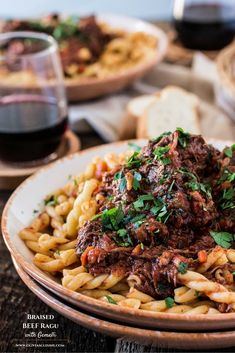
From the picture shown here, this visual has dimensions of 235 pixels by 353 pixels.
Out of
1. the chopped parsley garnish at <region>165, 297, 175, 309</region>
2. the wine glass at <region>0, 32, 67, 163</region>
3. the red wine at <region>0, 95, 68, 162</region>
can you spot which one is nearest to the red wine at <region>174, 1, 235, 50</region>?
the wine glass at <region>0, 32, 67, 163</region>

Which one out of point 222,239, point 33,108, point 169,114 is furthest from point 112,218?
point 169,114

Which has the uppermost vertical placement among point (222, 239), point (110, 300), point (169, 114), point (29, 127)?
point (222, 239)

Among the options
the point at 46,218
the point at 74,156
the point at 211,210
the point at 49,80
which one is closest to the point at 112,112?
the point at 49,80

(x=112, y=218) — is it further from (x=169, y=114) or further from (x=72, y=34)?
(x=72, y=34)

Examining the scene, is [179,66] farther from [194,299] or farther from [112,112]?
[194,299]

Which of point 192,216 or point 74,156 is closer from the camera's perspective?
point 192,216

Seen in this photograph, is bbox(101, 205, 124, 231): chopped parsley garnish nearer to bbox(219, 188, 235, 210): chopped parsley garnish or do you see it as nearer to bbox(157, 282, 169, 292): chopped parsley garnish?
bbox(157, 282, 169, 292): chopped parsley garnish

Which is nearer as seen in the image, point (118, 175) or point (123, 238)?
point (123, 238)
